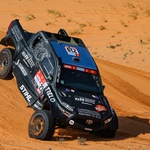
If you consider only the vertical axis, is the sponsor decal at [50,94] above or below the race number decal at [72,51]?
below

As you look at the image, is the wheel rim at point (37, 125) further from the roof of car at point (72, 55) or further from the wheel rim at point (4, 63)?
the wheel rim at point (4, 63)

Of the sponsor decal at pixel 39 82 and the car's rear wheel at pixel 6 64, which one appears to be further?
the car's rear wheel at pixel 6 64

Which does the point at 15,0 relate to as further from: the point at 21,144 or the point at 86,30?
the point at 21,144

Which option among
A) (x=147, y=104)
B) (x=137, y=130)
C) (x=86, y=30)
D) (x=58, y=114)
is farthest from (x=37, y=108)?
(x=86, y=30)

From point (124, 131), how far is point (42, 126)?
3360 millimetres

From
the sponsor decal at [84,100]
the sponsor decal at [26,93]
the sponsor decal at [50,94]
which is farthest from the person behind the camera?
the sponsor decal at [26,93]

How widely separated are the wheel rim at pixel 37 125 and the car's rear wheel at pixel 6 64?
293 centimetres

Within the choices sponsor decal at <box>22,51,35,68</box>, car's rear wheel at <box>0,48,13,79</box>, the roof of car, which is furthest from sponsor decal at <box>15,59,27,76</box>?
the roof of car

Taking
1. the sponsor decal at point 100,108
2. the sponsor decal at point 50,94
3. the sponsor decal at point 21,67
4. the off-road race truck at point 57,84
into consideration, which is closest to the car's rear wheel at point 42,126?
the off-road race truck at point 57,84

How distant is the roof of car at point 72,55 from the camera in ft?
46.2

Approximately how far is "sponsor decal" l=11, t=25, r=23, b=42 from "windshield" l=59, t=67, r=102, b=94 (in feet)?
8.23

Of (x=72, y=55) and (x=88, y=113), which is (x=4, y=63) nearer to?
(x=72, y=55)

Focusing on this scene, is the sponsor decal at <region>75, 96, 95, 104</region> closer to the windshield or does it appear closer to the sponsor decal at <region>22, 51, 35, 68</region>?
the windshield

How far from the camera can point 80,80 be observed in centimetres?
1383
